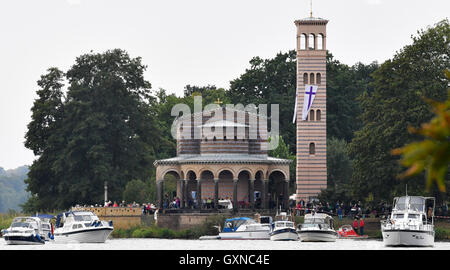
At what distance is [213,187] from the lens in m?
63.2

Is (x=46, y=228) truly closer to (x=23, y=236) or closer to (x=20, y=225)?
(x=20, y=225)

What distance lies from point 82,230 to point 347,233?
54.7ft

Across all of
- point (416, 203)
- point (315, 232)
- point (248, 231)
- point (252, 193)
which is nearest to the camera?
point (416, 203)

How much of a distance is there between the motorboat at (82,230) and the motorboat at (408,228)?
16.0m

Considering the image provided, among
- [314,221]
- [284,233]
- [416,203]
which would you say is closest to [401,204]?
[416,203]

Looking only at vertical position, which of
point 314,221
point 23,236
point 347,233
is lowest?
point 347,233

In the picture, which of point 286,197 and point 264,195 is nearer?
point 264,195

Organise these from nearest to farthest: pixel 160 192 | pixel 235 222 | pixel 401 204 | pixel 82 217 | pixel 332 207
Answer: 1. pixel 401 204
2. pixel 82 217
3. pixel 235 222
4. pixel 332 207
5. pixel 160 192

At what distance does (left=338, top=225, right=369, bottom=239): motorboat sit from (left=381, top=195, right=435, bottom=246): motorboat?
7883 millimetres

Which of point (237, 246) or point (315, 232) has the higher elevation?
point (315, 232)

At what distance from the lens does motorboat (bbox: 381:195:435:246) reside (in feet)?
138

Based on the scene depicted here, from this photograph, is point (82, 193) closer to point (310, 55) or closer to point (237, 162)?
point (237, 162)

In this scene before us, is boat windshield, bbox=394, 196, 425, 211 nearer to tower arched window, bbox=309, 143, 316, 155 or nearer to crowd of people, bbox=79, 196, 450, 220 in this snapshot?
crowd of people, bbox=79, 196, 450, 220

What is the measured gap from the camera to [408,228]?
42312mm
